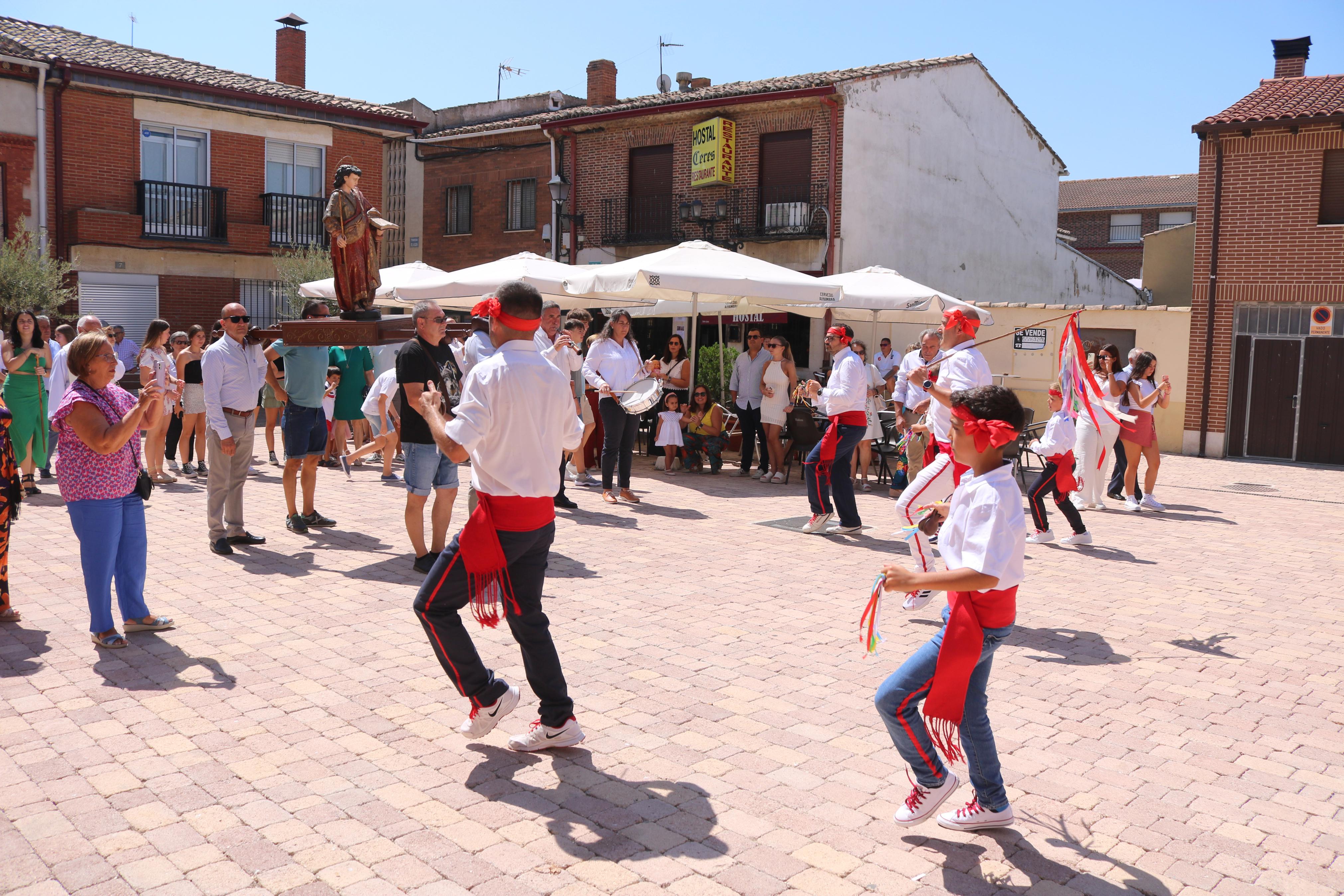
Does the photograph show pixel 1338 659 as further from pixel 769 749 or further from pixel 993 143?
pixel 993 143

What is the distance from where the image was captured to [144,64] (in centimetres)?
2327

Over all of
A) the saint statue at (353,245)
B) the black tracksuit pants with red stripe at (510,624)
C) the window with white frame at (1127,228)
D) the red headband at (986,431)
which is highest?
the window with white frame at (1127,228)

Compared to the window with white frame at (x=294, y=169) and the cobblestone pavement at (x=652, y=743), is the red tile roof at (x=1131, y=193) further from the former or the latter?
the cobblestone pavement at (x=652, y=743)

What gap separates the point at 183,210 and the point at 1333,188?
2236 centimetres

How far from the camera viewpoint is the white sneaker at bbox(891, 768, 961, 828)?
3672 millimetres

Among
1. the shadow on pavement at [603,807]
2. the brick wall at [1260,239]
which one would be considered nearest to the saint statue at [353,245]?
the shadow on pavement at [603,807]

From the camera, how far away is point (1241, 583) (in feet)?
26.7

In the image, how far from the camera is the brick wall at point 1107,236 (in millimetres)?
41656

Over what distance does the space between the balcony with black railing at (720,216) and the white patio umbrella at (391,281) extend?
839 centimetres

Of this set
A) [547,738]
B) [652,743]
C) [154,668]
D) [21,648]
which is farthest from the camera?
[21,648]

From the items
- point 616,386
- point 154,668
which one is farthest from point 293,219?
point 154,668

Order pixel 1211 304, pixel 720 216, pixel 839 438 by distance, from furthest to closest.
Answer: pixel 720 216 → pixel 1211 304 → pixel 839 438

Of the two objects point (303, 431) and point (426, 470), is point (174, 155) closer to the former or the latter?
point (303, 431)

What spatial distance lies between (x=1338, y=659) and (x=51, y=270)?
2153cm
